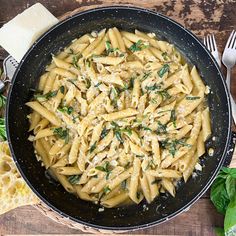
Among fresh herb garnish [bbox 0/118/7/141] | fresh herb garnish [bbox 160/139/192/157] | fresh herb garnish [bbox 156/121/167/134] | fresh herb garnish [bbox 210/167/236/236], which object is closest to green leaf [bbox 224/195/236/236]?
fresh herb garnish [bbox 210/167/236/236]

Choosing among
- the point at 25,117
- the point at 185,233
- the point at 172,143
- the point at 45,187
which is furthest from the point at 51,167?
the point at 185,233

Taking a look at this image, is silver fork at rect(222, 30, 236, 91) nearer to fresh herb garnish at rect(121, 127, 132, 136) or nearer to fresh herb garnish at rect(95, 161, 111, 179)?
fresh herb garnish at rect(121, 127, 132, 136)

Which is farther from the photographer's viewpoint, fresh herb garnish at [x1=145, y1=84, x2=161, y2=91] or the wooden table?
the wooden table

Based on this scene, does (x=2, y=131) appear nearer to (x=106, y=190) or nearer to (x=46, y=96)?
(x=46, y=96)

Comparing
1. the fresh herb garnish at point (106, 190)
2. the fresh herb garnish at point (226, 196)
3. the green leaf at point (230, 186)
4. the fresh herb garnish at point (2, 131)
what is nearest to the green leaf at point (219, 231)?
the fresh herb garnish at point (226, 196)

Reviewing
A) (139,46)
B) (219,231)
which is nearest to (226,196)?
Result: (219,231)

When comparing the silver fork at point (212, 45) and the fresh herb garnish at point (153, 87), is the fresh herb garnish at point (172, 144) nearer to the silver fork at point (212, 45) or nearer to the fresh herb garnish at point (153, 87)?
the fresh herb garnish at point (153, 87)
